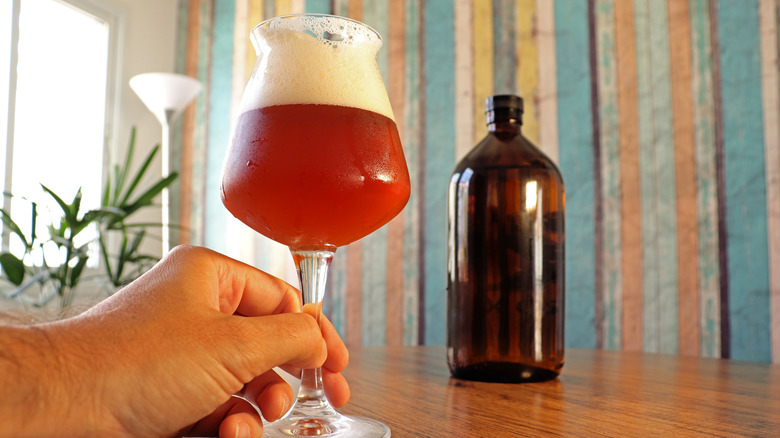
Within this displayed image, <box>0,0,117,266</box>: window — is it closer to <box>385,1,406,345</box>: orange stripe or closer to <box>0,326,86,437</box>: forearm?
<box>385,1,406,345</box>: orange stripe

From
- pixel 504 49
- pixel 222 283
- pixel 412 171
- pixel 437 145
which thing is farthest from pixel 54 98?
pixel 222 283

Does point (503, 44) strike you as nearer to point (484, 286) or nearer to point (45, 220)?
point (484, 286)

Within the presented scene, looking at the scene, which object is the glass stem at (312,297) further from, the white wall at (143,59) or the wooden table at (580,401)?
Answer: the white wall at (143,59)

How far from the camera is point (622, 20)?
2652 mm

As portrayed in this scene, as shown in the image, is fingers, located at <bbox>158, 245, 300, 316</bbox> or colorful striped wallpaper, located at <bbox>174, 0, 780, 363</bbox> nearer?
fingers, located at <bbox>158, 245, 300, 316</bbox>

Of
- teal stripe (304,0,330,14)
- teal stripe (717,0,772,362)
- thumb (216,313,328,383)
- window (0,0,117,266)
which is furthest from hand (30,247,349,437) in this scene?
teal stripe (304,0,330,14)

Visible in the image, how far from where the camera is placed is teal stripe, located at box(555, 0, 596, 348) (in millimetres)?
2607

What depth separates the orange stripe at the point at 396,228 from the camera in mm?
3061

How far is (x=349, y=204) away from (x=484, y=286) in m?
0.34

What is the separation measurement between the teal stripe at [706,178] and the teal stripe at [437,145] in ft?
3.60

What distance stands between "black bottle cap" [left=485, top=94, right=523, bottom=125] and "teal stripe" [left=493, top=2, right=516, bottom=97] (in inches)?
79.5

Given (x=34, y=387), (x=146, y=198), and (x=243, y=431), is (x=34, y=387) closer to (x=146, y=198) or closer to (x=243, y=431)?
(x=243, y=431)

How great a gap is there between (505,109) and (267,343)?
1.94 ft

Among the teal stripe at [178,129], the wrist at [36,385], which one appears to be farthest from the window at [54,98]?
the wrist at [36,385]
